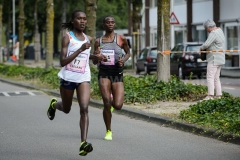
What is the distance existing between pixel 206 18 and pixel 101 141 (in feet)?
108

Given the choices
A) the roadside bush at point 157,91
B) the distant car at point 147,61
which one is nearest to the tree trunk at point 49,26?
the distant car at point 147,61

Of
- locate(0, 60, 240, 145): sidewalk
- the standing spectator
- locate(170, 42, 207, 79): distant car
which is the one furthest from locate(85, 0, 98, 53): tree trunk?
locate(170, 42, 207, 79): distant car

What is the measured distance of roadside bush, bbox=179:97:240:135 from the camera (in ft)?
32.8

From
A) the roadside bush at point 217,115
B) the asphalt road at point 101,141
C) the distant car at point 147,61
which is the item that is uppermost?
the distant car at point 147,61

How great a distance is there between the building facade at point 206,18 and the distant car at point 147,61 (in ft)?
17.0

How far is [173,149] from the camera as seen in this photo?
8.92m

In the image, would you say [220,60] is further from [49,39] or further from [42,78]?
[49,39]

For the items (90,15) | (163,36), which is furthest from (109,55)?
(90,15)

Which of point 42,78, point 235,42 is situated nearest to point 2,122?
point 42,78

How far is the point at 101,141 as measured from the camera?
9.73 m

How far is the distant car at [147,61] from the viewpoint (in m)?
34.0

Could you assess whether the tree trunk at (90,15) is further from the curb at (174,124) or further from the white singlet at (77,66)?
the white singlet at (77,66)

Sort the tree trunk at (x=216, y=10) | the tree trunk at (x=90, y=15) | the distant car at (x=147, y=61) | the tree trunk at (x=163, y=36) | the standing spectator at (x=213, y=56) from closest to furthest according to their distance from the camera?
the standing spectator at (x=213, y=56)
the tree trunk at (x=163, y=36)
the tree trunk at (x=90, y=15)
the distant car at (x=147, y=61)
the tree trunk at (x=216, y=10)

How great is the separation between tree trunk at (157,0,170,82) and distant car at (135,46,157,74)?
17.6 m
